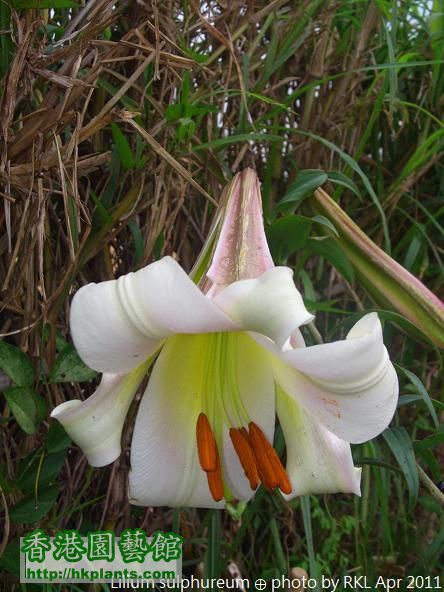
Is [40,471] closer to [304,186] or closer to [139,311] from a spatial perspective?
[139,311]

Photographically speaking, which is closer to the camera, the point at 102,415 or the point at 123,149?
the point at 102,415

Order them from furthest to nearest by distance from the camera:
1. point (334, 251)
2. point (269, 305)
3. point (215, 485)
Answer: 1. point (334, 251)
2. point (215, 485)
3. point (269, 305)

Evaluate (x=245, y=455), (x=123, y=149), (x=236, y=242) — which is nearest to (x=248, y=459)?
(x=245, y=455)

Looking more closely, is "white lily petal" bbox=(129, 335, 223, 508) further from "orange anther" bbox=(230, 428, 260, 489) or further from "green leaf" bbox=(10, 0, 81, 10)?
"green leaf" bbox=(10, 0, 81, 10)

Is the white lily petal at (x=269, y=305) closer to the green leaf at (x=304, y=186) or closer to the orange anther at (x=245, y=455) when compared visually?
the orange anther at (x=245, y=455)

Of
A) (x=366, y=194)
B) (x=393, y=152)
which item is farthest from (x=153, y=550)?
(x=393, y=152)

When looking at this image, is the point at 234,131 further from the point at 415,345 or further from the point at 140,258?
the point at 415,345

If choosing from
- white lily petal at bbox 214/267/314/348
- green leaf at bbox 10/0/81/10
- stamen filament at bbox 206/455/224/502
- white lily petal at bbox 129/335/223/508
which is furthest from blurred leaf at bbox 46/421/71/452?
green leaf at bbox 10/0/81/10
